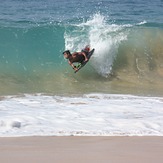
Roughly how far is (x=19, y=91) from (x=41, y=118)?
3688 millimetres

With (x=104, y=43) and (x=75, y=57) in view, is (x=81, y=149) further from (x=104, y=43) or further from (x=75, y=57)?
(x=104, y=43)

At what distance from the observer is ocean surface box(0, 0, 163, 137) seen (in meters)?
9.24

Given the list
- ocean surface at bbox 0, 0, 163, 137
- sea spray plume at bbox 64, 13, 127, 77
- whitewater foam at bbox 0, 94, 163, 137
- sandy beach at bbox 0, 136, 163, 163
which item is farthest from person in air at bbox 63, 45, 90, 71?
sandy beach at bbox 0, 136, 163, 163

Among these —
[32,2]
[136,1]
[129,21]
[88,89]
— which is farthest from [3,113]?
[136,1]

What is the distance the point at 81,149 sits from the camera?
739 cm

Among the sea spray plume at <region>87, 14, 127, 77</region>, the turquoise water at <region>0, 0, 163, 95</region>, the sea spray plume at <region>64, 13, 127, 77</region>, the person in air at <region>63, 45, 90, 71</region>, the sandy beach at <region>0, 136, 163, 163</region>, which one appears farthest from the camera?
the sea spray plume at <region>64, 13, 127, 77</region>

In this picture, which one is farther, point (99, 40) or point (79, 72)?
point (99, 40)

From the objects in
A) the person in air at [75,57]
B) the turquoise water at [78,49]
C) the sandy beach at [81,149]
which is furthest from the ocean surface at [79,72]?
the person in air at [75,57]

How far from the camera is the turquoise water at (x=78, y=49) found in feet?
47.7

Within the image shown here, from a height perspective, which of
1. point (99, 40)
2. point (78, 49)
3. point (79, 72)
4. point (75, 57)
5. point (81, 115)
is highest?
point (75, 57)

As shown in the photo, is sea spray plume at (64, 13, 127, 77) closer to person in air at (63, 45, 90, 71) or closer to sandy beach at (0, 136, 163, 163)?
person in air at (63, 45, 90, 71)

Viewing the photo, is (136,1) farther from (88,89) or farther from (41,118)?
(41,118)

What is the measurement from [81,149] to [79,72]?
865 cm

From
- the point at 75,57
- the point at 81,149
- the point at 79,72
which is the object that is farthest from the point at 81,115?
the point at 79,72
